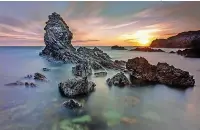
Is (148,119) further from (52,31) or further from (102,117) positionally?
(52,31)

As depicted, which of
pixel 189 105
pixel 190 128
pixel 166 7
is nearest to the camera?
pixel 190 128

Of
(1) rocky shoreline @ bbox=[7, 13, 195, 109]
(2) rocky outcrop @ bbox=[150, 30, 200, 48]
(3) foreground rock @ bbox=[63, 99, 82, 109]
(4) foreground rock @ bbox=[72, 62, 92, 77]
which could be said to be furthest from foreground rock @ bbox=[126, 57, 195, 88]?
(3) foreground rock @ bbox=[63, 99, 82, 109]

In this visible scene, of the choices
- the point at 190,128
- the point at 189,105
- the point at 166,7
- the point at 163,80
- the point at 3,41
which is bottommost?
the point at 190,128

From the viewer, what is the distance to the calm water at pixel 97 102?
2346 mm

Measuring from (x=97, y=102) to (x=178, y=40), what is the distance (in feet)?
3.84

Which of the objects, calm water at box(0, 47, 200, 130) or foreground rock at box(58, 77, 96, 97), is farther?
foreground rock at box(58, 77, 96, 97)

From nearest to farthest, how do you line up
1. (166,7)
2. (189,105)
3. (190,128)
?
(190,128), (189,105), (166,7)

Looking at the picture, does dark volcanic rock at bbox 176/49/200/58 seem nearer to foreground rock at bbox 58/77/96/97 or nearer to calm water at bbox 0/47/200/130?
calm water at bbox 0/47/200/130

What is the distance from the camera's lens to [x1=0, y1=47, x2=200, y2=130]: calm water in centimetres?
235

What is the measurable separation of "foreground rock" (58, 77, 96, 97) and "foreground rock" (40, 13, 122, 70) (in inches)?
8.3

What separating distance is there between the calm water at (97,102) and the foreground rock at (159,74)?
60mm

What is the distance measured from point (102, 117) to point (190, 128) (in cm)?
87

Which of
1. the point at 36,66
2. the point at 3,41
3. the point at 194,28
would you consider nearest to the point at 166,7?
the point at 194,28

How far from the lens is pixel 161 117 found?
243cm
